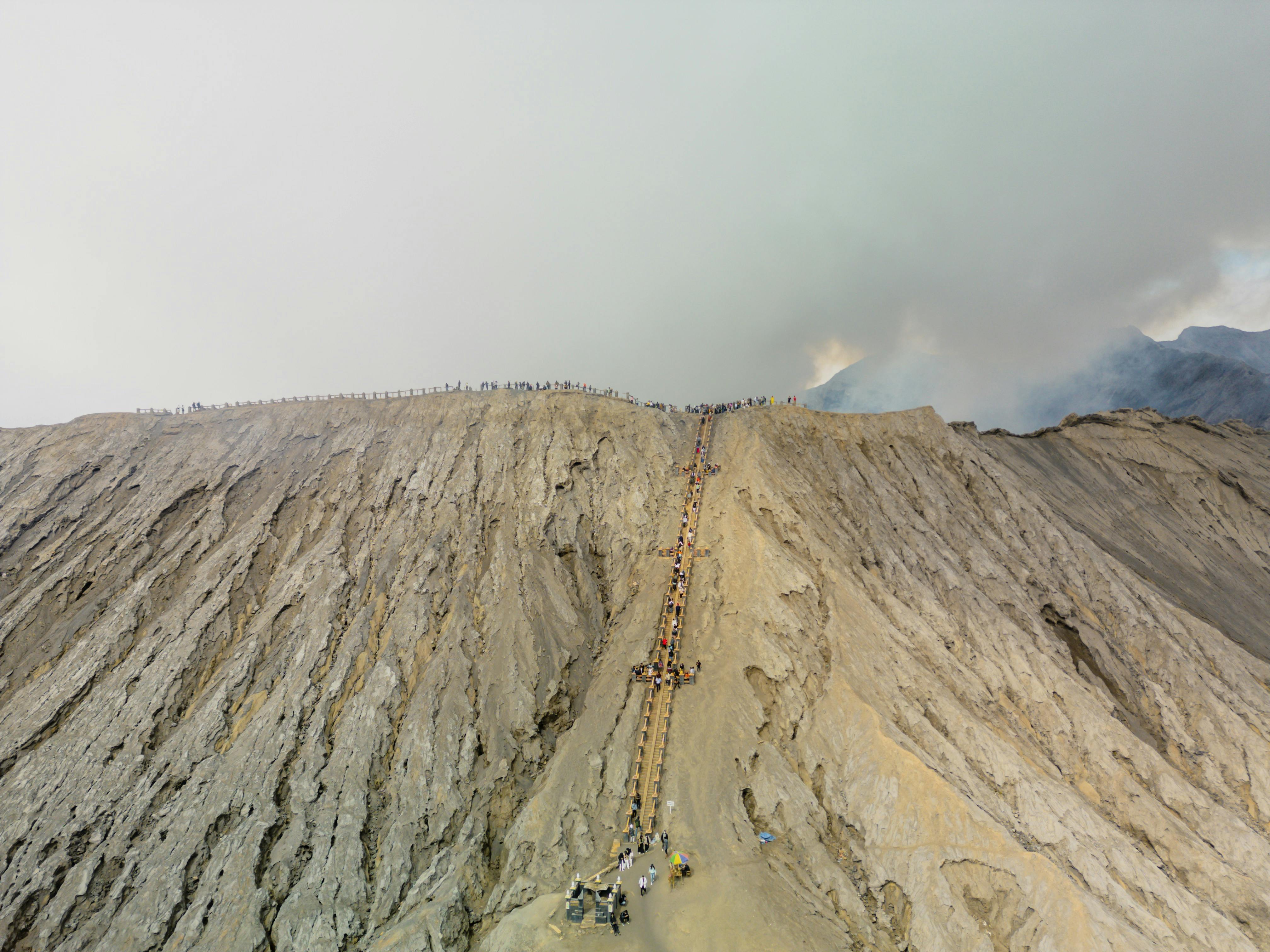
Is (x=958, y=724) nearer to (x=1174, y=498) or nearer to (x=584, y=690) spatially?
(x=584, y=690)

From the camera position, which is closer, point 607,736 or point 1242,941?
point 1242,941

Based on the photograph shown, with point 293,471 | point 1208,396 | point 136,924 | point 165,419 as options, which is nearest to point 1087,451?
point 1208,396

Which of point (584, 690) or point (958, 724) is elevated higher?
point (584, 690)

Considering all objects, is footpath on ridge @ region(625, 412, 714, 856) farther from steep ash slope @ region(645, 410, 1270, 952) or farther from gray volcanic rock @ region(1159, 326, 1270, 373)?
gray volcanic rock @ region(1159, 326, 1270, 373)

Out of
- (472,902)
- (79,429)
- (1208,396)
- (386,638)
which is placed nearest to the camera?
(472,902)

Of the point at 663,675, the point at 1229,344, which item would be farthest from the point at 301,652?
the point at 1229,344

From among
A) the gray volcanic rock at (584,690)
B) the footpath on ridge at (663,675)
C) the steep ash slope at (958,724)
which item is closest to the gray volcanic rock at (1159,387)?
the gray volcanic rock at (584,690)

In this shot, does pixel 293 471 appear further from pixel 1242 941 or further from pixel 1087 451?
pixel 1087 451

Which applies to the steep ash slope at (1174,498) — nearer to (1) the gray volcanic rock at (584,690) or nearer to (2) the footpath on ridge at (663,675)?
(1) the gray volcanic rock at (584,690)
